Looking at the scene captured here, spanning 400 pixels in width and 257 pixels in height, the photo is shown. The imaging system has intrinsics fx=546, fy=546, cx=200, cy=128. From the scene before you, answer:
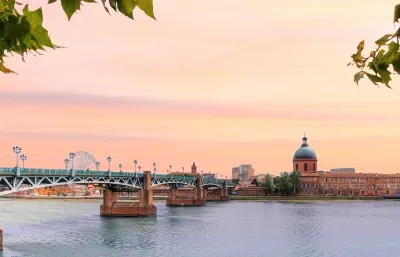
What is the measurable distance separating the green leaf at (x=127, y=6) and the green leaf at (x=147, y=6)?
45 mm

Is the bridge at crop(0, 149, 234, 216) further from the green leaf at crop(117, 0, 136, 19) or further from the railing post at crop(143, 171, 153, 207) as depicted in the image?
the green leaf at crop(117, 0, 136, 19)

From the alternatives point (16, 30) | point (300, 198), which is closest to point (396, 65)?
point (16, 30)

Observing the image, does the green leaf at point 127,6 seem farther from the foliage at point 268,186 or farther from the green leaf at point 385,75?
the foliage at point 268,186

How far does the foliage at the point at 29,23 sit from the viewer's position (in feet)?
7.55

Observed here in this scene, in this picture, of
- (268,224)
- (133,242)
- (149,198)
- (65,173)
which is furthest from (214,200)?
(133,242)

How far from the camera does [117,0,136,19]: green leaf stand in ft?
7.43

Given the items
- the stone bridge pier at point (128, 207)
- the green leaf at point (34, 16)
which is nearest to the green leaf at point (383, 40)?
the green leaf at point (34, 16)

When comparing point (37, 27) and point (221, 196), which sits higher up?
point (37, 27)

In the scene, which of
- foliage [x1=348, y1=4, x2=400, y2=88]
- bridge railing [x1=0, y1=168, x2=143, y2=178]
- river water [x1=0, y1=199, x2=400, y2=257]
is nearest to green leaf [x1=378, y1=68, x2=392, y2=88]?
foliage [x1=348, y1=4, x2=400, y2=88]

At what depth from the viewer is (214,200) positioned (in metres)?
186

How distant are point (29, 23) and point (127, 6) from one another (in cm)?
55

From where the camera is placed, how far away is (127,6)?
91.0 inches

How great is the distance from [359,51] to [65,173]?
264 ft

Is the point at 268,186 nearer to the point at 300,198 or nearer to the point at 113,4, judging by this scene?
the point at 300,198
